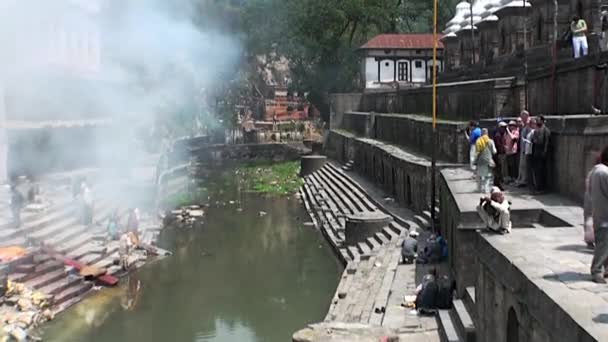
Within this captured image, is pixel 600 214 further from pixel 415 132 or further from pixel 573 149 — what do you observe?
pixel 415 132

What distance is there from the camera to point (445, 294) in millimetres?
9117

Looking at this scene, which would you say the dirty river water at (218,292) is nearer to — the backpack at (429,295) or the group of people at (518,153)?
the backpack at (429,295)

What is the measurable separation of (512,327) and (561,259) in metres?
0.65

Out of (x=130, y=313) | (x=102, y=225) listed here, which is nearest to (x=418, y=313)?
(x=130, y=313)

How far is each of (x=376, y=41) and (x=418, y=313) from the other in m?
28.4

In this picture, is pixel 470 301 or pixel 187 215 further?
pixel 187 215

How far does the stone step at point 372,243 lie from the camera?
1538cm

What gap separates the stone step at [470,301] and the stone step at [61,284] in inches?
272

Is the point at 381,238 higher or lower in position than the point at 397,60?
lower

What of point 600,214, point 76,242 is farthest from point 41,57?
point 600,214

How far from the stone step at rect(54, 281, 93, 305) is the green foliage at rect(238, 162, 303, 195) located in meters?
15.6

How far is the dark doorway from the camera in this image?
5797mm

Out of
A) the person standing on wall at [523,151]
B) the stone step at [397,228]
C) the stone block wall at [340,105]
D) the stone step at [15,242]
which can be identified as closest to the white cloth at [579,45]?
the person standing on wall at [523,151]

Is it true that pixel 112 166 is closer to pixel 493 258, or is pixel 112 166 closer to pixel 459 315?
pixel 459 315
